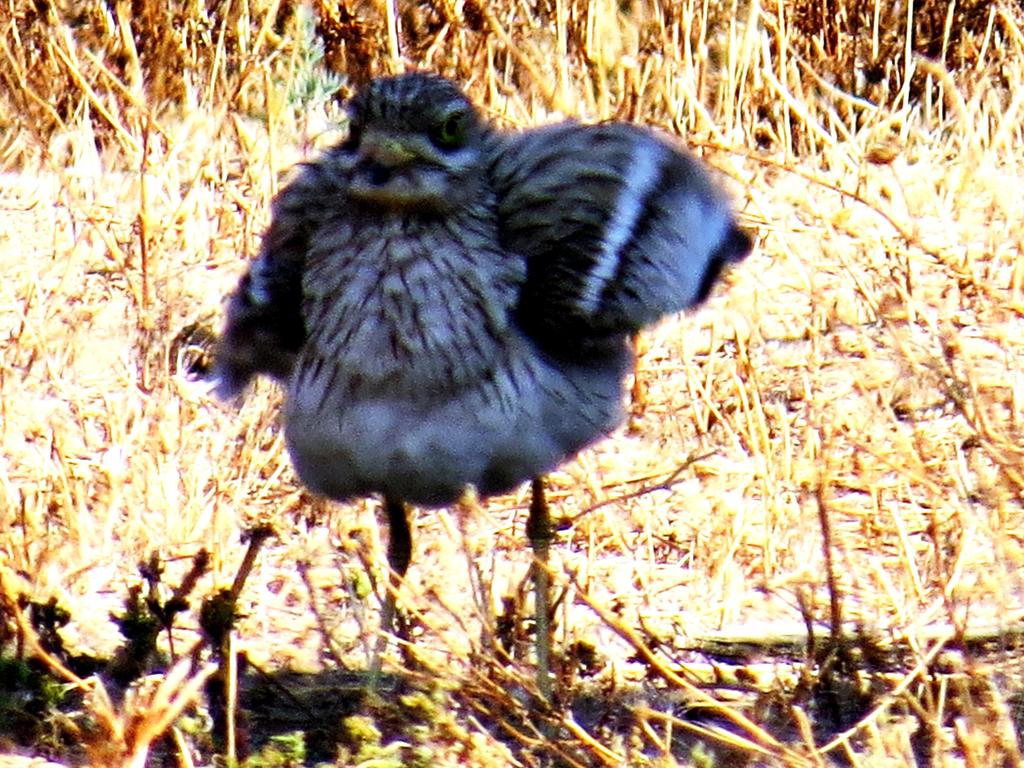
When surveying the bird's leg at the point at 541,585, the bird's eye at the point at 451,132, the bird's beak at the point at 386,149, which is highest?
the bird's eye at the point at 451,132

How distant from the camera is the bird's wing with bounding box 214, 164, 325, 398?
14.1 feet

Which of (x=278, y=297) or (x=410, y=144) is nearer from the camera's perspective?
(x=410, y=144)

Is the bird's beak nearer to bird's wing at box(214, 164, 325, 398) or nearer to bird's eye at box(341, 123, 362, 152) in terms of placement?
bird's eye at box(341, 123, 362, 152)

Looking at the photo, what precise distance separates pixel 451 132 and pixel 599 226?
364 millimetres

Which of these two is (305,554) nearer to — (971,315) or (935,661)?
(935,661)

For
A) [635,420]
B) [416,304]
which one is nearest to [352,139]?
[416,304]

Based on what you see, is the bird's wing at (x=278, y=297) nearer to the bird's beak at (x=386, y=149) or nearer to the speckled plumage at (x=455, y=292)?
the speckled plumage at (x=455, y=292)

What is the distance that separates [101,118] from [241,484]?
2361 mm

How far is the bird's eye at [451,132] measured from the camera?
3.93m

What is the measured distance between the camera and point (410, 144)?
A: 387cm

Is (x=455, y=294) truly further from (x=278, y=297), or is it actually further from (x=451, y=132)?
(x=278, y=297)

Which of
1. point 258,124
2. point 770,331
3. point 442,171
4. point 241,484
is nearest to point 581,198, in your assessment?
point 442,171

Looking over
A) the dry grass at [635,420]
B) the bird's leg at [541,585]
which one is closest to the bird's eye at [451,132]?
the dry grass at [635,420]

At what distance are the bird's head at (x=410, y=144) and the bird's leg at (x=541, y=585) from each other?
2.21 feet
